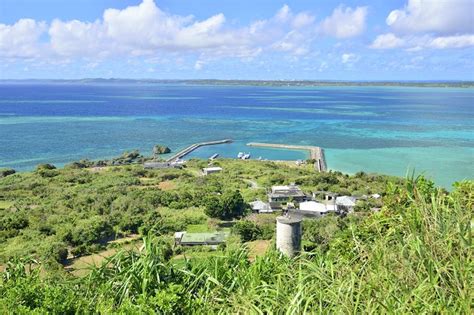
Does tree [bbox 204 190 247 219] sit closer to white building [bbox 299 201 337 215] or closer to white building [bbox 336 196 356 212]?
white building [bbox 299 201 337 215]

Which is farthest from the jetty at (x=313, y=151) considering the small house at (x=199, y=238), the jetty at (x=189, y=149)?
the small house at (x=199, y=238)

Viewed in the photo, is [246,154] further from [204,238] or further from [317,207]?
[204,238]

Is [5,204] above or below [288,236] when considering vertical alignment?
below

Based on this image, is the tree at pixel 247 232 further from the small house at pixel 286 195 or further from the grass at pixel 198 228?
the small house at pixel 286 195

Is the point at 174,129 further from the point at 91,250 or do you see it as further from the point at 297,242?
the point at 297,242

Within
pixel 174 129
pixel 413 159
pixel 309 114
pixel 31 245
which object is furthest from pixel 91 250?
pixel 309 114

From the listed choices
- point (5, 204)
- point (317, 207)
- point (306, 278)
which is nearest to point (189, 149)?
point (5, 204)
